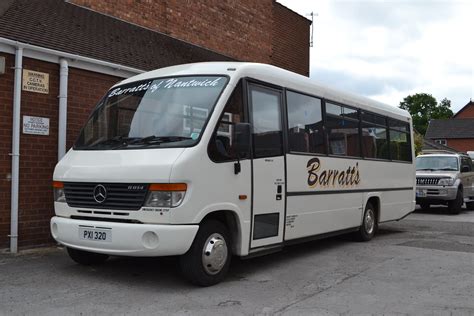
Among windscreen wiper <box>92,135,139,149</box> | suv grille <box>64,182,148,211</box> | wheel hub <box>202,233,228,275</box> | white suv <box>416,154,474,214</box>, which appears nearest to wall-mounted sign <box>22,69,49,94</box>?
windscreen wiper <box>92,135,139,149</box>

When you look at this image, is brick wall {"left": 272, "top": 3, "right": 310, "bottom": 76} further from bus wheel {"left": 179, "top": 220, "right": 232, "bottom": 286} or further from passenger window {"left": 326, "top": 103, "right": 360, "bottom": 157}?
bus wheel {"left": 179, "top": 220, "right": 232, "bottom": 286}

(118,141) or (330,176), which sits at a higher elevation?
(118,141)

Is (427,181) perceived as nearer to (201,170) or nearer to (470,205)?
(470,205)

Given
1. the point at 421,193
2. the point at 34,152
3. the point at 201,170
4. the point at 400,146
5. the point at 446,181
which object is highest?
the point at 400,146

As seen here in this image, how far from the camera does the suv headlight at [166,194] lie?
5590 mm

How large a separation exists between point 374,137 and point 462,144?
221ft

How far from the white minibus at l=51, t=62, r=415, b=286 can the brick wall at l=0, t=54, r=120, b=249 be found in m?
1.53

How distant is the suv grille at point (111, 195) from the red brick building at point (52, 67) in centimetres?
203

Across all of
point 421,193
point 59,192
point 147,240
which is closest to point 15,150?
point 59,192

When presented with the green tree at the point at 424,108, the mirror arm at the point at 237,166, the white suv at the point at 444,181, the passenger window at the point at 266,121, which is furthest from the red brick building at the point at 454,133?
the mirror arm at the point at 237,166

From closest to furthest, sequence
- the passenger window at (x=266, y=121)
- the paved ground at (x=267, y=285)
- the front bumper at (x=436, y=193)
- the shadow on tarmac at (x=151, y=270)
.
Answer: the paved ground at (x=267, y=285)
the shadow on tarmac at (x=151, y=270)
the passenger window at (x=266, y=121)
the front bumper at (x=436, y=193)

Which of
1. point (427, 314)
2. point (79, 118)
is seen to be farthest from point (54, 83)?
point (427, 314)

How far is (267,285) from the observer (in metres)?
6.30

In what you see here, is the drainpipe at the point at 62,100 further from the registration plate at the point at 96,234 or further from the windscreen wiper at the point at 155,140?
the registration plate at the point at 96,234
